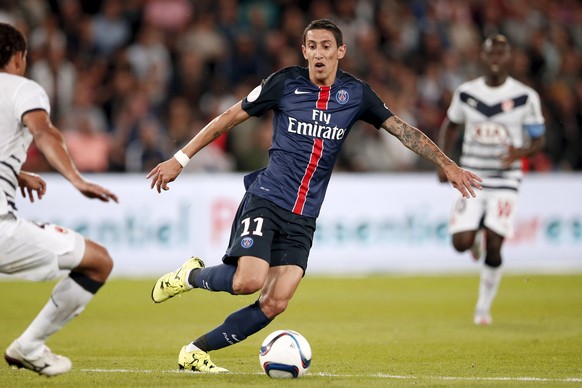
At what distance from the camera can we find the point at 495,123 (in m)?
11.6

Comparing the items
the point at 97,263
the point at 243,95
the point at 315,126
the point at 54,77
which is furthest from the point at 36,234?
the point at 243,95

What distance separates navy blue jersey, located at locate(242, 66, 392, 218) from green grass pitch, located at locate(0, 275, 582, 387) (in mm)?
1320

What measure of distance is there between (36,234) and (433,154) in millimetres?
2903

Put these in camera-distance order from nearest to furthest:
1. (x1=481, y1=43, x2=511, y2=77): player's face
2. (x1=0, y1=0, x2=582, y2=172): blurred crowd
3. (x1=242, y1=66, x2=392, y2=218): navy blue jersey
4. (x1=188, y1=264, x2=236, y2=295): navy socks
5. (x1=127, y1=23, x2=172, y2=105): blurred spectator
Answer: (x1=188, y1=264, x2=236, y2=295): navy socks → (x1=242, y1=66, x2=392, y2=218): navy blue jersey → (x1=481, y1=43, x2=511, y2=77): player's face → (x1=0, y1=0, x2=582, y2=172): blurred crowd → (x1=127, y1=23, x2=172, y2=105): blurred spectator

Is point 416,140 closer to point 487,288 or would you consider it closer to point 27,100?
point 27,100

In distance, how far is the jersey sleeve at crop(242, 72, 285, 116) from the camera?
780 centimetres

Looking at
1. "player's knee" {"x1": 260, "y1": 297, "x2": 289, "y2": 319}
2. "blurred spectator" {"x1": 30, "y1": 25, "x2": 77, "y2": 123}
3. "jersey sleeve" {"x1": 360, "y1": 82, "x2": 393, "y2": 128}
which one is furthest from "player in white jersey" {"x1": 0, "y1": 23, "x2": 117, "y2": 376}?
"blurred spectator" {"x1": 30, "y1": 25, "x2": 77, "y2": 123}

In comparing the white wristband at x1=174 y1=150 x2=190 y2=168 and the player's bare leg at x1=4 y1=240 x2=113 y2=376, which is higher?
the white wristband at x1=174 y1=150 x2=190 y2=168

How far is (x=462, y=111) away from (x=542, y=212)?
614cm

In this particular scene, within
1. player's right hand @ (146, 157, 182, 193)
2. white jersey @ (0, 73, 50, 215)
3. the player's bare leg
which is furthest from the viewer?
player's right hand @ (146, 157, 182, 193)

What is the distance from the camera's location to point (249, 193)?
7.98 metres

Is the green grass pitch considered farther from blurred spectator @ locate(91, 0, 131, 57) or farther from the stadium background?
blurred spectator @ locate(91, 0, 131, 57)

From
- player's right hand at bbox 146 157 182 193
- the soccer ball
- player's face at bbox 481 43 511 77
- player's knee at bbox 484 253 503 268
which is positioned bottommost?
the soccer ball

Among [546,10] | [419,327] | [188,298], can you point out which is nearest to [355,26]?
[546,10]
